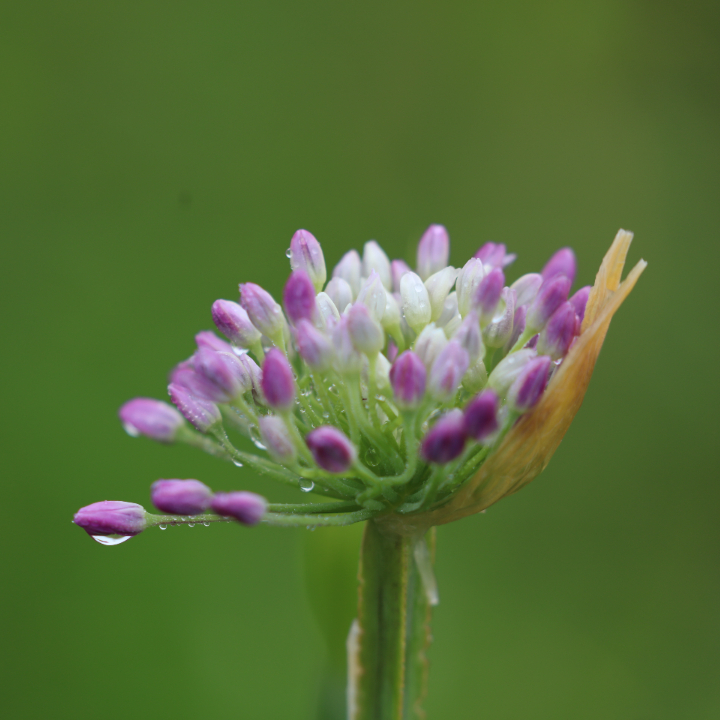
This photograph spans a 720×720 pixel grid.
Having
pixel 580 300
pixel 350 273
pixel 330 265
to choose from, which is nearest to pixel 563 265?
pixel 580 300

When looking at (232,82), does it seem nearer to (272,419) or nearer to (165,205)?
(165,205)

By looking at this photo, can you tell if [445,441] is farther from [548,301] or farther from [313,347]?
[548,301]

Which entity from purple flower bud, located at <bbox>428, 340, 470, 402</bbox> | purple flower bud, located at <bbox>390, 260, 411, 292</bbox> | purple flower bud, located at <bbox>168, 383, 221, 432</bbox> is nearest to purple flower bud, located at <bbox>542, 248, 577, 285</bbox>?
purple flower bud, located at <bbox>390, 260, 411, 292</bbox>

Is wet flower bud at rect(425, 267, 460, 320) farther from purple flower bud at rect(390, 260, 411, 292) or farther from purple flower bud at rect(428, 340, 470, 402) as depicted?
purple flower bud at rect(428, 340, 470, 402)

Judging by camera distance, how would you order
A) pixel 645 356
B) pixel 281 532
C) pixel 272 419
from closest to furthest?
pixel 272 419
pixel 281 532
pixel 645 356

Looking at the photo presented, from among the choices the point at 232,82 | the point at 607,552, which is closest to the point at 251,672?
the point at 607,552

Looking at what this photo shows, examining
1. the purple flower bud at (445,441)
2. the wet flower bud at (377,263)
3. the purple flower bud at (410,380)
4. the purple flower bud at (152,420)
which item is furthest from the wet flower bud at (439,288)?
the purple flower bud at (152,420)
